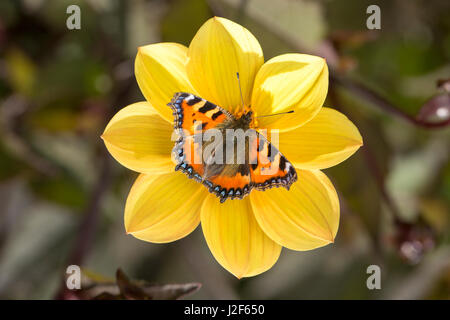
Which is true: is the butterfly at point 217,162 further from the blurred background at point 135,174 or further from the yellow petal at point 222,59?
the blurred background at point 135,174

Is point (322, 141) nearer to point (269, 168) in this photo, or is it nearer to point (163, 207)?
point (269, 168)

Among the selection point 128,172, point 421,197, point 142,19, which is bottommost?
point 421,197

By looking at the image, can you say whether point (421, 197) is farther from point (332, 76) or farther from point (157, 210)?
point (157, 210)

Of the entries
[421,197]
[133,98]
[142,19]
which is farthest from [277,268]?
[142,19]

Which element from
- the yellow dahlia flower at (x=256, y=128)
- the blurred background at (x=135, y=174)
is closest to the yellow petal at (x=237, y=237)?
the yellow dahlia flower at (x=256, y=128)

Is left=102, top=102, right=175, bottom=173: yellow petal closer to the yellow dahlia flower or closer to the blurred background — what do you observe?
the yellow dahlia flower

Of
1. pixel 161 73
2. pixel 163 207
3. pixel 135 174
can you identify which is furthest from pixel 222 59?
pixel 135 174
